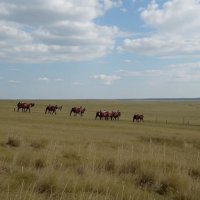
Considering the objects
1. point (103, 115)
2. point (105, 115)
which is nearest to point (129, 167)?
point (103, 115)

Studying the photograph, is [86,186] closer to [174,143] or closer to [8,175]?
[8,175]

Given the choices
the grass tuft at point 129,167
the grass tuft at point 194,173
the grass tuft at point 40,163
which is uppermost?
the grass tuft at point 40,163

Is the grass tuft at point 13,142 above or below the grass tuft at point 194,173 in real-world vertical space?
above

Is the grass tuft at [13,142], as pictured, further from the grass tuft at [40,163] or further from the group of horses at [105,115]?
the group of horses at [105,115]

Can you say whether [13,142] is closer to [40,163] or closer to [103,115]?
[40,163]

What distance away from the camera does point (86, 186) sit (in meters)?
10.2

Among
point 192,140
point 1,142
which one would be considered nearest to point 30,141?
point 1,142

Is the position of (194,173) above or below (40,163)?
below

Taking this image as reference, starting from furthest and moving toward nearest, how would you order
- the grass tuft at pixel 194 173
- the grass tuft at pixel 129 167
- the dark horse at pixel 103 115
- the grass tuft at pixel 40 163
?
1. the dark horse at pixel 103 115
2. the grass tuft at pixel 194 173
3. the grass tuft at pixel 129 167
4. the grass tuft at pixel 40 163

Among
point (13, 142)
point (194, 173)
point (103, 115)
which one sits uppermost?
point (103, 115)

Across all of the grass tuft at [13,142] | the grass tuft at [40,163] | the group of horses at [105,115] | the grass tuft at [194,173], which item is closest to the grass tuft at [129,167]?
the grass tuft at [194,173]

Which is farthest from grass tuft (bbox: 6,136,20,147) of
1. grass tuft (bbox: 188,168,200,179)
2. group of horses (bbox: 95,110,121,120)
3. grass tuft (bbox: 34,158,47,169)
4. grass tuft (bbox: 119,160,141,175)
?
group of horses (bbox: 95,110,121,120)

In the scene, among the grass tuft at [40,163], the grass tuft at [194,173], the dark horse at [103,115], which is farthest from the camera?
the dark horse at [103,115]

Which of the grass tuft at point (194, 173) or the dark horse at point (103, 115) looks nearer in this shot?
the grass tuft at point (194, 173)
